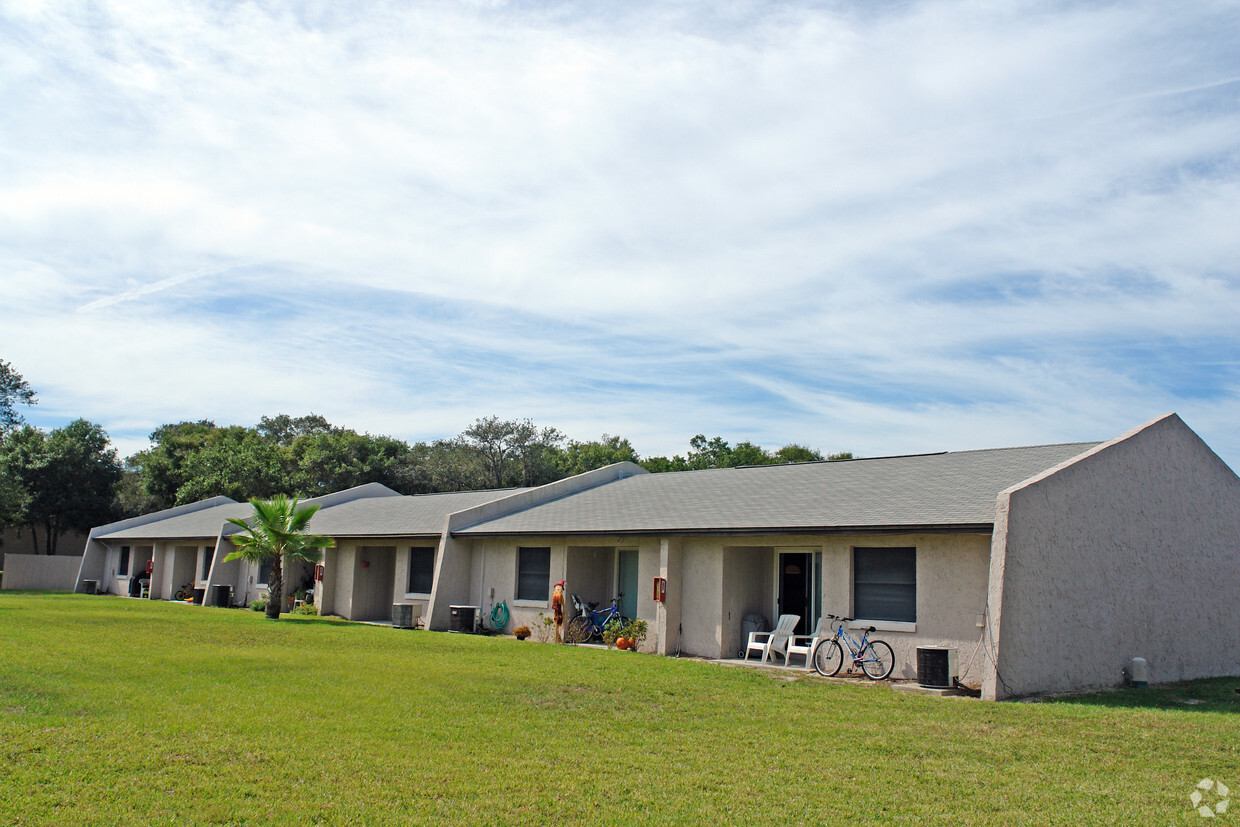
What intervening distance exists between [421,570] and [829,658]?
1418 centimetres

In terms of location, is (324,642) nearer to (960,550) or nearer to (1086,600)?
(960,550)

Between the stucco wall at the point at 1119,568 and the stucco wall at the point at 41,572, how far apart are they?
42.2 m

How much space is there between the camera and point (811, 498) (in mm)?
19297

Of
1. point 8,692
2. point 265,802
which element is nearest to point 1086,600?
point 265,802

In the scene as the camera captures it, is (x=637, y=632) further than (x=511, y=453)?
No

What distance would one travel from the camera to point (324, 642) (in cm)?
1936

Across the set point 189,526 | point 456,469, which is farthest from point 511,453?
point 189,526

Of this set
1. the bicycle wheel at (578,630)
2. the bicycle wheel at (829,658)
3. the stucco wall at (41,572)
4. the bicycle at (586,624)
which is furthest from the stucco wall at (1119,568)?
the stucco wall at (41,572)

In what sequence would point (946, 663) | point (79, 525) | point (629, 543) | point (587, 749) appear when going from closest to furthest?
point (587, 749), point (946, 663), point (629, 543), point (79, 525)

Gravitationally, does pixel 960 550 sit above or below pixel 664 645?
above

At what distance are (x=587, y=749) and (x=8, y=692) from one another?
262 inches

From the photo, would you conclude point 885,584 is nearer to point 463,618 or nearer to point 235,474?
point 463,618

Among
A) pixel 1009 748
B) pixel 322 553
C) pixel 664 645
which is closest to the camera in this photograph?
pixel 1009 748

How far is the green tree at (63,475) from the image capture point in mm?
53625
